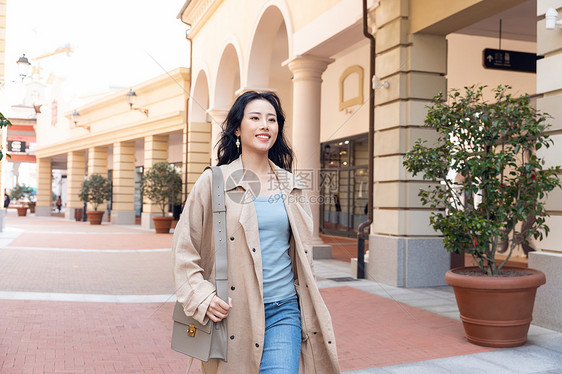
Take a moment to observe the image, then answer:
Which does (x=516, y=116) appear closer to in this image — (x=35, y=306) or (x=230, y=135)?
(x=230, y=135)

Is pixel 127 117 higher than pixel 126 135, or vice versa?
pixel 127 117

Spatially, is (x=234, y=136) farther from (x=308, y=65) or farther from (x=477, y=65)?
(x=477, y=65)

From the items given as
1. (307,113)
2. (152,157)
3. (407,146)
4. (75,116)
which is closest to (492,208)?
(407,146)

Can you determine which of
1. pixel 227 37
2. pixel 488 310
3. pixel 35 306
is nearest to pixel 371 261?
pixel 488 310

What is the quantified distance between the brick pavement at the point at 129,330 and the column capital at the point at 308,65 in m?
5.29

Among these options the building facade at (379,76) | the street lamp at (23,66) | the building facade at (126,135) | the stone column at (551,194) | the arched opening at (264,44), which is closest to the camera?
the stone column at (551,194)

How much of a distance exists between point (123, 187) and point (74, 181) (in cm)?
688

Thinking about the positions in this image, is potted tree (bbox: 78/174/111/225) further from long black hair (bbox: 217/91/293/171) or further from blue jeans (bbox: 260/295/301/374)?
blue jeans (bbox: 260/295/301/374)

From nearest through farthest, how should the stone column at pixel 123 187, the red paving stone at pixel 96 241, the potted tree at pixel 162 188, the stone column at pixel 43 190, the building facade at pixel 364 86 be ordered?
the building facade at pixel 364 86 → the red paving stone at pixel 96 241 → the potted tree at pixel 162 188 → the stone column at pixel 123 187 → the stone column at pixel 43 190

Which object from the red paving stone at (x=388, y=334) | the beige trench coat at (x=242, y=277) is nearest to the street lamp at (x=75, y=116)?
the red paving stone at (x=388, y=334)

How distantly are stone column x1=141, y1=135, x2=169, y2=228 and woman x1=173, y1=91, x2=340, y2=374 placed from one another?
20.0 meters

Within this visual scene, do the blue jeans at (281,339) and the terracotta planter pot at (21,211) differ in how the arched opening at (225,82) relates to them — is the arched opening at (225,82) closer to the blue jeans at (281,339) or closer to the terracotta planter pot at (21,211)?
the blue jeans at (281,339)

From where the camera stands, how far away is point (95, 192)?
80.3 feet

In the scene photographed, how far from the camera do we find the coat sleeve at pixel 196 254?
2.11 meters
